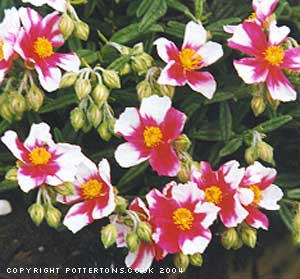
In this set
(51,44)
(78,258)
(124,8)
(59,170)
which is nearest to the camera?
(59,170)

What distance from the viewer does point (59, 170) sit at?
147cm

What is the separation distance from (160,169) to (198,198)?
0.30 feet

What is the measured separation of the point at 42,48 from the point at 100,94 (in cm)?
16

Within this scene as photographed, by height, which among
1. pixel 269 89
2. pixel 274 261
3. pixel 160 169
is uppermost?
pixel 269 89

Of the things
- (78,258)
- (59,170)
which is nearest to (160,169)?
(59,170)

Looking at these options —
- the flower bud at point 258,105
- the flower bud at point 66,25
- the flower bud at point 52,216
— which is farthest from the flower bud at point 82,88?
the flower bud at point 258,105

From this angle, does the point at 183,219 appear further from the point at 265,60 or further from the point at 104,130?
the point at 265,60

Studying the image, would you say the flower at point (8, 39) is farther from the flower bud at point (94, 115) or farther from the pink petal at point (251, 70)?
the pink petal at point (251, 70)

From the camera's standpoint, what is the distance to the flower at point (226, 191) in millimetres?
1505

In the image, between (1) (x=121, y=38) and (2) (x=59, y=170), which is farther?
(1) (x=121, y=38)

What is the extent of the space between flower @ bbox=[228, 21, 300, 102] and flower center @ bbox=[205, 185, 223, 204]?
218mm

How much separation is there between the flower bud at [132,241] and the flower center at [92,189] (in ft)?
0.35

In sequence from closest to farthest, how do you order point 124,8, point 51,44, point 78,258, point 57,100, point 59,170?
point 59,170 → point 51,44 → point 57,100 → point 78,258 → point 124,8

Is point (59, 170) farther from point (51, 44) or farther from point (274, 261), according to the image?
point (274, 261)
